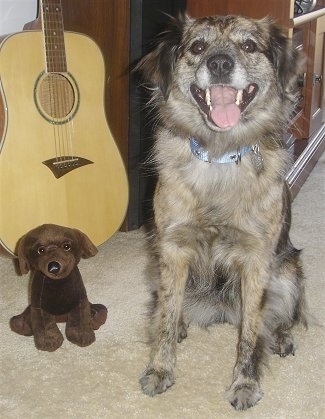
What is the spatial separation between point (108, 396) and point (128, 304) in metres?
0.49

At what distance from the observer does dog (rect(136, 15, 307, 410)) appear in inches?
61.6

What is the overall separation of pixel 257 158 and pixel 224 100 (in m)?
0.19

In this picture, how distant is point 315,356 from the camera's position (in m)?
1.76

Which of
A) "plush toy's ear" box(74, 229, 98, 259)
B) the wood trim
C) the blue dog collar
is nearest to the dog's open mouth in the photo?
the blue dog collar

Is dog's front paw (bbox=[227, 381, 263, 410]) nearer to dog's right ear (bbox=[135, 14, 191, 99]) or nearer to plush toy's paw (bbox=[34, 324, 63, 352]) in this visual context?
plush toy's paw (bbox=[34, 324, 63, 352])

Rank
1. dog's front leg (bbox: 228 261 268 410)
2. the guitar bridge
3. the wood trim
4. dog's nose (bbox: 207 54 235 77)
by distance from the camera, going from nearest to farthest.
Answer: dog's nose (bbox: 207 54 235 77) < dog's front leg (bbox: 228 261 268 410) < the guitar bridge < the wood trim

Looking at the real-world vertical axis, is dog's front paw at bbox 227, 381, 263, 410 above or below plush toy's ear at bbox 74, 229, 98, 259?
below

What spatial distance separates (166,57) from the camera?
162 centimetres

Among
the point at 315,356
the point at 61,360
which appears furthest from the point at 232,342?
the point at 61,360

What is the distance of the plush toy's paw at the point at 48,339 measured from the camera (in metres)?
1.74

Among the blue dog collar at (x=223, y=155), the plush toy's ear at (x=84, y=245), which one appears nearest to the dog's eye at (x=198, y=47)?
the blue dog collar at (x=223, y=155)

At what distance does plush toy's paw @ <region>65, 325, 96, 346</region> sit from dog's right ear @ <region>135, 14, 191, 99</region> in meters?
0.74

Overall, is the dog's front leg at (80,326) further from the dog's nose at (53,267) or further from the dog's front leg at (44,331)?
the dog's nose at (53,267)

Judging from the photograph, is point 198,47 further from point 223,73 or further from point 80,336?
point 80,336
